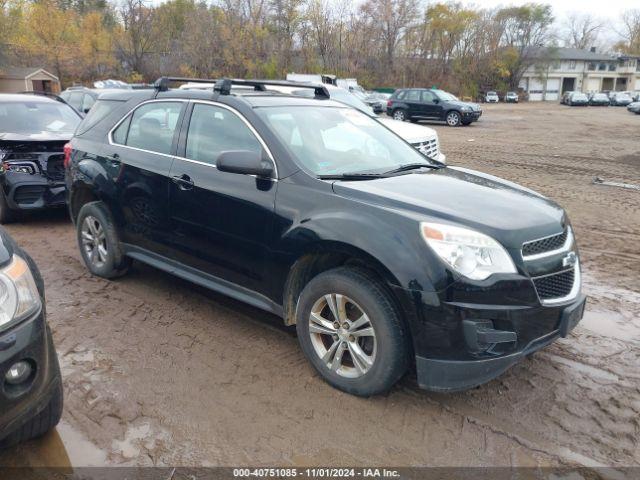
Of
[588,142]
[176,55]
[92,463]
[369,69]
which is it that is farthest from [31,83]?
[92,463]

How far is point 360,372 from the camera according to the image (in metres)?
3.29

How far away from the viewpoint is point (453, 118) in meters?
25.7

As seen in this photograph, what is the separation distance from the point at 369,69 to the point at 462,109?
4438 cm

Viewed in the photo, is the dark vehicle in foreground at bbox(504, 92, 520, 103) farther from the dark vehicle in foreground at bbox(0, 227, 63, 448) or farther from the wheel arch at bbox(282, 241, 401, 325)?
the dark vehicle in foreground at bbox(0, 227, 63, 448)

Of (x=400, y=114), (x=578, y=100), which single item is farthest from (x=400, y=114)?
(x=578, y=100)

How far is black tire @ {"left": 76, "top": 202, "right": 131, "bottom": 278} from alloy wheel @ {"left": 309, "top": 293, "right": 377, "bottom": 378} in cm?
240

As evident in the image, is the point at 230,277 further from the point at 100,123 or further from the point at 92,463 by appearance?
the point at 100,123

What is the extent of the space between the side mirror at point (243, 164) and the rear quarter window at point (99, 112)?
6.71 feet

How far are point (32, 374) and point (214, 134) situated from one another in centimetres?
229

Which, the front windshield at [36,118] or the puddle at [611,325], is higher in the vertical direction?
the front windshield at [36,118]

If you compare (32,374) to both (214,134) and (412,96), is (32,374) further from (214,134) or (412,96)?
(412,96)

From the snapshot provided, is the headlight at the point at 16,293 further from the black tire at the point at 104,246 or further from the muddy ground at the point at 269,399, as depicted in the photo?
the black tire at the point at 104,246

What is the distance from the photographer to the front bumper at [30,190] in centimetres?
691

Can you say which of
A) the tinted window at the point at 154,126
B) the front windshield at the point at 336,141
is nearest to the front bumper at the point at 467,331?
the front windshield at the point at 336,141
